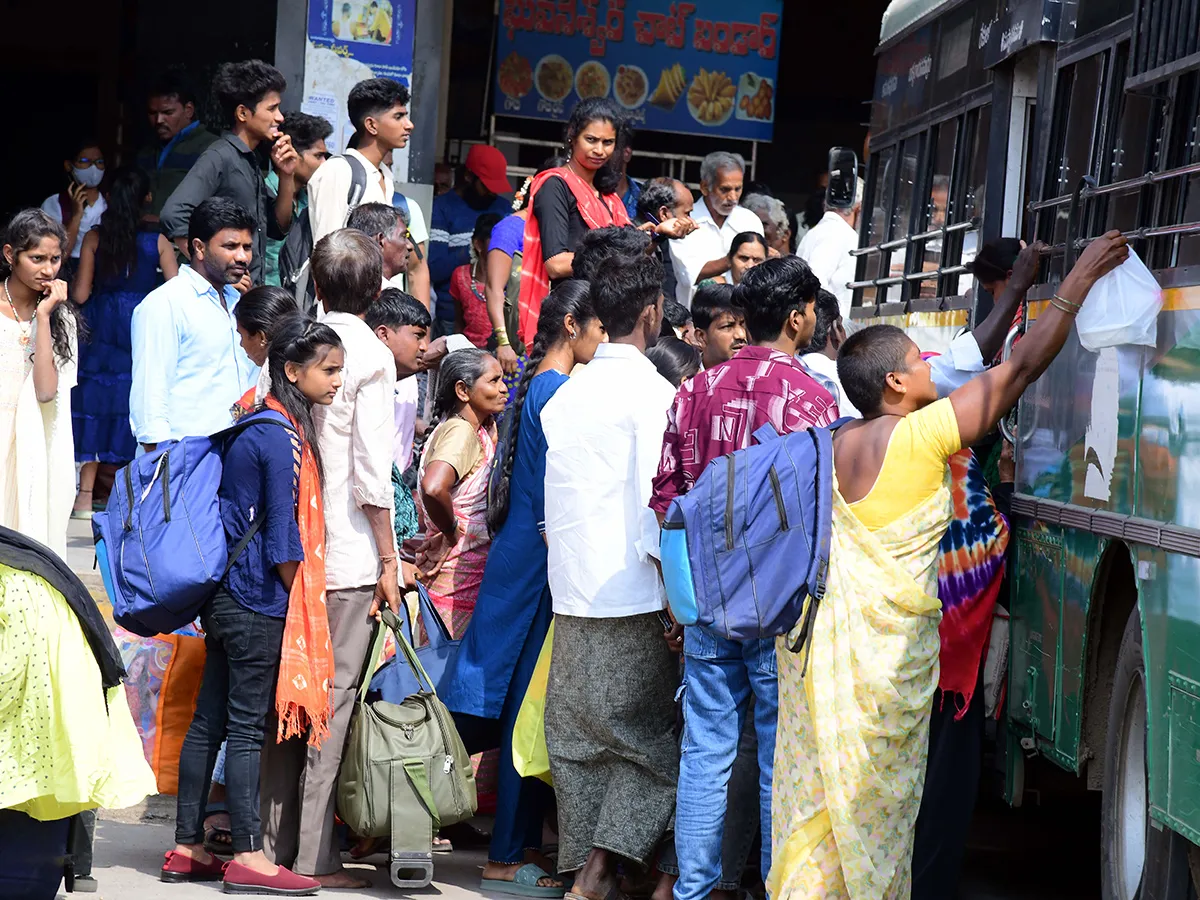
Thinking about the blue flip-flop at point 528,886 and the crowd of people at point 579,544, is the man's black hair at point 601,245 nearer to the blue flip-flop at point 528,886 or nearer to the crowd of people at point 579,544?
the crowd of people at point 579,544

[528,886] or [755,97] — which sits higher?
[755,97]

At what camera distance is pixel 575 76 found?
13.1m

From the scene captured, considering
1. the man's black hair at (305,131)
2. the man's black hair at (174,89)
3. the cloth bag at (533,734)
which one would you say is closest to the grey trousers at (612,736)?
the cloth bag at (533,734)

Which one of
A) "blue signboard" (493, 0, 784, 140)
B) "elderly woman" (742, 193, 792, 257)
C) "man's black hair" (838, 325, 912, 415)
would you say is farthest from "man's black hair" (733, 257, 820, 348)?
"blue signboard" (493, 0, 784, 140)

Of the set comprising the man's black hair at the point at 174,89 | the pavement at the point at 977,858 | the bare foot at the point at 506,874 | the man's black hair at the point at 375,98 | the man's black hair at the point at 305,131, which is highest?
the man's black hair at the point at 174,89

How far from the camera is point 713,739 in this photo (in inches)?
193

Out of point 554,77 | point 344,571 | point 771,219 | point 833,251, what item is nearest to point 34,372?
point 344,571

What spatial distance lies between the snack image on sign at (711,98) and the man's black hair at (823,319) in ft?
22.7

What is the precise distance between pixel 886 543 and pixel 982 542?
741mm

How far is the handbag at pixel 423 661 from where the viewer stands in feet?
18.8

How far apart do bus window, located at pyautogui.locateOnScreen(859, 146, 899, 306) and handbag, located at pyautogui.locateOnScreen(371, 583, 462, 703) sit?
115 inches

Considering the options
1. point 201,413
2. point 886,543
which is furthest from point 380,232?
point 886,543

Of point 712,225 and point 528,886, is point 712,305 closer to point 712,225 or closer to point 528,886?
point 528,886

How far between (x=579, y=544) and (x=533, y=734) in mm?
703
